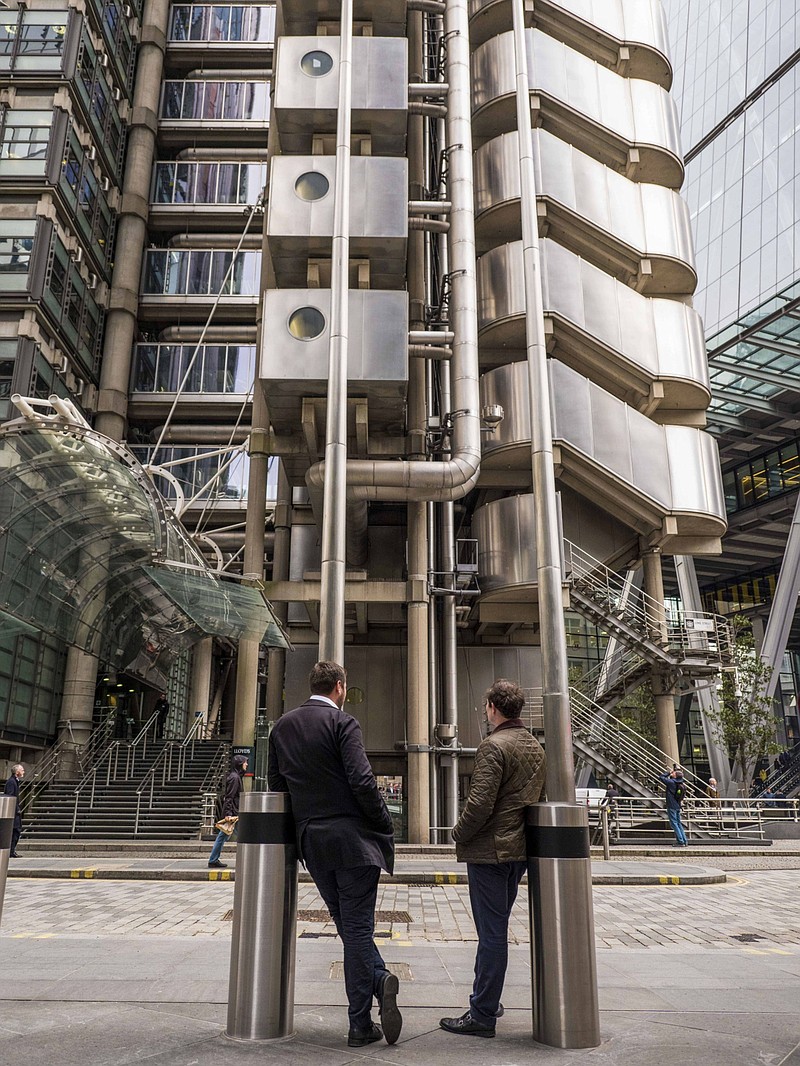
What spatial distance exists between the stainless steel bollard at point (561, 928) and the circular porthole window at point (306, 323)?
17.6 metres

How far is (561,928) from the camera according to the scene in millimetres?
4281

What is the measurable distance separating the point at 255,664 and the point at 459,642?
8415mm

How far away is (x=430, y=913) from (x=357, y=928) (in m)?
6.40

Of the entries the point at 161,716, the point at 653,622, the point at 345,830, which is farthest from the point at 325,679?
the point at 161,716

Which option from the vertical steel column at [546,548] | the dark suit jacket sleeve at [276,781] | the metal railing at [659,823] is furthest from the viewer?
the metal railing at [659,823]

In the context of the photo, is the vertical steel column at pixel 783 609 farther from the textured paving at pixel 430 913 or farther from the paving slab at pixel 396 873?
the textured paving at pixel 430 913

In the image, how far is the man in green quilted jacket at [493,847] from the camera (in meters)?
4.38

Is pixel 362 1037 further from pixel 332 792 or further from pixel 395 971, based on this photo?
pixel 395 971

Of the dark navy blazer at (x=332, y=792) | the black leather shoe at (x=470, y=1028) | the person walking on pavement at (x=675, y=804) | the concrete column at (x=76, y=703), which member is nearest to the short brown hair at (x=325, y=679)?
the dark navy blazer at (x=332, y=792)

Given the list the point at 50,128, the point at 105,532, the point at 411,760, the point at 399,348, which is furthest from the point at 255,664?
the point at 50,128

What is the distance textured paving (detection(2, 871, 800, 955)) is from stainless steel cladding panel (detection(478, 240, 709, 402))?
17.9 m

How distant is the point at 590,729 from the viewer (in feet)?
81.4

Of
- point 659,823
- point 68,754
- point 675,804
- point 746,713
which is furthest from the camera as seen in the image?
point 746,713

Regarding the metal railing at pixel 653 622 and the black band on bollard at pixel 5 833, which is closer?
the black band on bollard at pixel 5 833
